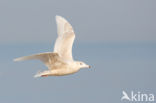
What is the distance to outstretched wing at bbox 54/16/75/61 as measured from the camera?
Result: 18.2 metres

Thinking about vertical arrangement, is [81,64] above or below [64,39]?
below

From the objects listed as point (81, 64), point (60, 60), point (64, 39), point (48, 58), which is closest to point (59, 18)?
point (64, 39)

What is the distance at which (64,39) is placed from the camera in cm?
1902

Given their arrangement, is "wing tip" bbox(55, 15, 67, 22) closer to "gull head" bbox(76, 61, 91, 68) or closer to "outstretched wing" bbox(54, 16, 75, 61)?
"outstretched wing" bbox(54, 16, 75, 61)

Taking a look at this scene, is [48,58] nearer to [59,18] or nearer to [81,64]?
[81,64]

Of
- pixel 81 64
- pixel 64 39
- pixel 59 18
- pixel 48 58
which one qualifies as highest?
pixel 59 18

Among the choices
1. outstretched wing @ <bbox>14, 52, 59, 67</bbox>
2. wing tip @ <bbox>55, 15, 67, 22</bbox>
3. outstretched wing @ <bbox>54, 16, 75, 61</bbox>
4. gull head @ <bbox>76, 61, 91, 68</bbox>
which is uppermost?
wing tip @ <bbox>55, 15, 67, 22</bbox>

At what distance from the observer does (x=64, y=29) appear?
19.5m

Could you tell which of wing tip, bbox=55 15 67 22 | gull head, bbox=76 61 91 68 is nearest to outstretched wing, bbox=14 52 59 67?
gull head, bbox=76 61 91 68

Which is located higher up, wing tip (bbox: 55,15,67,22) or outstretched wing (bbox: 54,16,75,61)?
wing tip (bbox: 55,15,67,22)

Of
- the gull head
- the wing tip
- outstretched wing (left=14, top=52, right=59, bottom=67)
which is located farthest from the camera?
the wing tip

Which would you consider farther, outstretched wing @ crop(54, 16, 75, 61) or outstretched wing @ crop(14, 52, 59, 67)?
outstretched wing @ crop(54, 16, 75, 61)

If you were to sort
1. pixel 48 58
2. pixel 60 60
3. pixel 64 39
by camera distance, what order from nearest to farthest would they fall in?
pixel 48 58, pixel 60 60, pixel 64 39

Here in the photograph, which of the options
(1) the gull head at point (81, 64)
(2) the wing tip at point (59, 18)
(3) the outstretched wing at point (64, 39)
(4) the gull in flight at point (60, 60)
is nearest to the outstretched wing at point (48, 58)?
(4) the gull in flight at point (60, 60)
